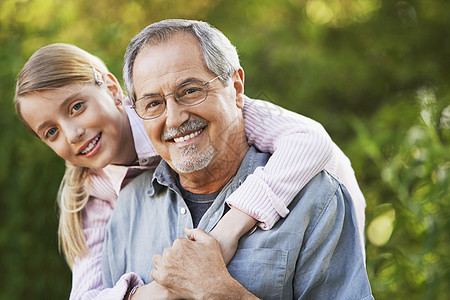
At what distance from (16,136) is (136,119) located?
1.70 m

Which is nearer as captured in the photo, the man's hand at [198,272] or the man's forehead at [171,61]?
the man's hand at [198,272]

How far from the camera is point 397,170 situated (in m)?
3.02

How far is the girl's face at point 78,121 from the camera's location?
193 cm

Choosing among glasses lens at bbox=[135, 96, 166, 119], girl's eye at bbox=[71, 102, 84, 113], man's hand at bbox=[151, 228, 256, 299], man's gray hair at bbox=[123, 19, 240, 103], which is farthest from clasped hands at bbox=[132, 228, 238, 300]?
girl's eye at bbox=[71, 102, 84, 113]

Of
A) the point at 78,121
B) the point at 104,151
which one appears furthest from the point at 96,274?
the point at 78,121

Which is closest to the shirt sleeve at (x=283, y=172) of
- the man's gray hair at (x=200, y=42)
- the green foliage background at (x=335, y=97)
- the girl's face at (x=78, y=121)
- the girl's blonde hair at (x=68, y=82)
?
the man's gray hair at (x=200, y=42)

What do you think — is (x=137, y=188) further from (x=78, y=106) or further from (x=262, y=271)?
(x=262, y=271)

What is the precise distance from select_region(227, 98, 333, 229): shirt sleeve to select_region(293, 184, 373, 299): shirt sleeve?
3.8 inches

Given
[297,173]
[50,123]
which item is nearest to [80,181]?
[50,123]

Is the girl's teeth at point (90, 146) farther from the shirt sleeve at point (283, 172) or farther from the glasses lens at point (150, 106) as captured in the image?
the shirt sleeve at point (283, 172)

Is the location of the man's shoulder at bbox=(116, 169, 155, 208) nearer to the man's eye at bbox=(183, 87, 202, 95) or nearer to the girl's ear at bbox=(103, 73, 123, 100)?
the girl's ear at bbox=(103, 73, 123, 100)

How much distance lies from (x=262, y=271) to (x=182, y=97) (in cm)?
57

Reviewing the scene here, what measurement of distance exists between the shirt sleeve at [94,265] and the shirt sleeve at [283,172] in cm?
46

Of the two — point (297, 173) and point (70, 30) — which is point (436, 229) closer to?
point (297, 173)
